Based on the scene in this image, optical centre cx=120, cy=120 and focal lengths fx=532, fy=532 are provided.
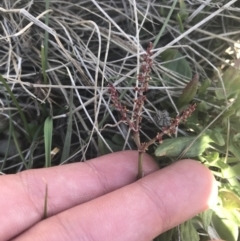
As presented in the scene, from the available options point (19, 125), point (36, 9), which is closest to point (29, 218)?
point (19, 125)

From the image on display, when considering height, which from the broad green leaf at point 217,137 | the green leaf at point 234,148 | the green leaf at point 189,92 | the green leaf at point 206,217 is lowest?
the green leaf at point 206,217

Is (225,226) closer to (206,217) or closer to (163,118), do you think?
(206,217)

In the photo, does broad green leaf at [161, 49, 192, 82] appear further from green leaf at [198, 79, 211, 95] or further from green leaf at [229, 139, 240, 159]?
green leaf at [229, 139, 240, 159]

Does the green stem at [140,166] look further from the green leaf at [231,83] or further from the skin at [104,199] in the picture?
the green leaf at [231,83]

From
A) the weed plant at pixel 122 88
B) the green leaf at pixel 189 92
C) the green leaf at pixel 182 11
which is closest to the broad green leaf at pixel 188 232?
the weed plant at pixel 122 88

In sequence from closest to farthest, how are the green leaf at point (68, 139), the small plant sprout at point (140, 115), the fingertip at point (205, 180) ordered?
1. the small plant sprout at point (140, 115)
2. the fingertip at point (205, 180)
3. the green leaf at point (68, 139)

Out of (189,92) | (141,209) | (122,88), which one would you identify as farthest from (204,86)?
(141,209)

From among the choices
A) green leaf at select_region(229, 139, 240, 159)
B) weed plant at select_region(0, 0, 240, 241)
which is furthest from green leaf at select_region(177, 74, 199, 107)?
green leaf at select_region(229, 139, 240, 159)
